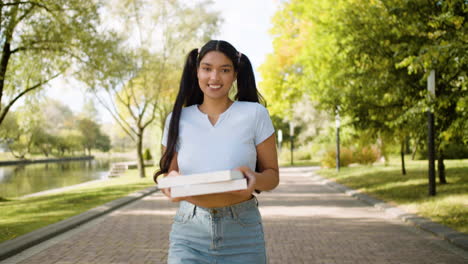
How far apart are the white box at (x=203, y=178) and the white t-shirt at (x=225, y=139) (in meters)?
0.47

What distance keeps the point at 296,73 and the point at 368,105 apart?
19475 mm

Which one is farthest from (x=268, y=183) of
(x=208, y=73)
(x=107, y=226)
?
(x=107, y=226)

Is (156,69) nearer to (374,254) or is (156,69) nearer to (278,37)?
(278,37)

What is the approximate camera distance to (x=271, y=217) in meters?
10.9

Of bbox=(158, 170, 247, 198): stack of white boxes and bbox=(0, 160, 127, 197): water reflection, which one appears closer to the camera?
bbox=(158, 170, 247, 198): stack of white boxes

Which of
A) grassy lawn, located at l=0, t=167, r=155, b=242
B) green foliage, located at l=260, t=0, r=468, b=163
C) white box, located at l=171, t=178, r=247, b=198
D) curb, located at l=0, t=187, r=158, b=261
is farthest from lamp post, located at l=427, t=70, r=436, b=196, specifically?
white box, located at l=171, t=178, r=247, b=198

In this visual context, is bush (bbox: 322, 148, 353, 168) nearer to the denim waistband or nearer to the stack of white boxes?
the denim waistband

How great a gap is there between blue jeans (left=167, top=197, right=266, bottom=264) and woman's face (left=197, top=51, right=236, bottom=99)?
0.58 metres

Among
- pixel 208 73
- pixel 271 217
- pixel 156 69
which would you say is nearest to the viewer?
pixel 208 73

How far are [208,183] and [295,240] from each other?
6482 mm

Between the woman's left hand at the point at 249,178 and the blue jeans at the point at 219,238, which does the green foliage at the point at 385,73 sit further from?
the woman's left hand at the point at 249,178

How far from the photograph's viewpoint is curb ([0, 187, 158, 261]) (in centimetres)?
733

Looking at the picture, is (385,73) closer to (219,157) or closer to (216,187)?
(219,157)

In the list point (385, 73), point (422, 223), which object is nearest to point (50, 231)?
point (422, 223)
